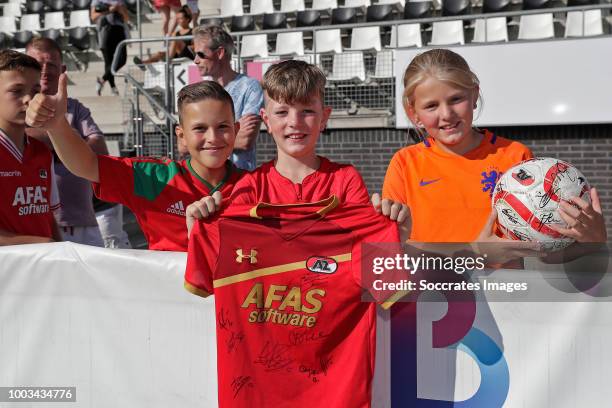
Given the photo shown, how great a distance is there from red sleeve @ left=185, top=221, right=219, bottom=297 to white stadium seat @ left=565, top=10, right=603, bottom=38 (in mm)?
10052

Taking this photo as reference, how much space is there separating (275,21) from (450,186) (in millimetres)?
11403

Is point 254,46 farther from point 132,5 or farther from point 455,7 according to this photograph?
point 132,5

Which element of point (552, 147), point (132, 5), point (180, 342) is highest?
point (132, 5)

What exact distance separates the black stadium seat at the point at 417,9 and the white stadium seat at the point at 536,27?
1.86 m

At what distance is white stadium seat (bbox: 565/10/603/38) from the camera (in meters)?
10.7

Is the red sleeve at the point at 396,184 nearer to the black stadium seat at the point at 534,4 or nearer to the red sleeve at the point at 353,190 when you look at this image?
the red sleeve at the point at 353,190

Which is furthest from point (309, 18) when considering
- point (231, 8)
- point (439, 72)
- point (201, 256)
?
point (201, 256)

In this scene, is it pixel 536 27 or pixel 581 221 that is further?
pixel 536 27

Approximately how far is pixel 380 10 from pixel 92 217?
9.20 metres

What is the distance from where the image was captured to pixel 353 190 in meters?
2.56

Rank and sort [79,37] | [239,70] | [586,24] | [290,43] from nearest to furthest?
[239,70], [586,24], [290,43], [79,37]

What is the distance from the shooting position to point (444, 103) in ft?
8.64

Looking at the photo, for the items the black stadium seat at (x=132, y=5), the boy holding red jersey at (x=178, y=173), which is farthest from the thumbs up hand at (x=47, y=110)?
the black stadium seat at (x=132, y=5)

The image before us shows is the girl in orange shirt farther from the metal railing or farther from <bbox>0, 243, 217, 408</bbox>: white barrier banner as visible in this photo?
the metal railing
